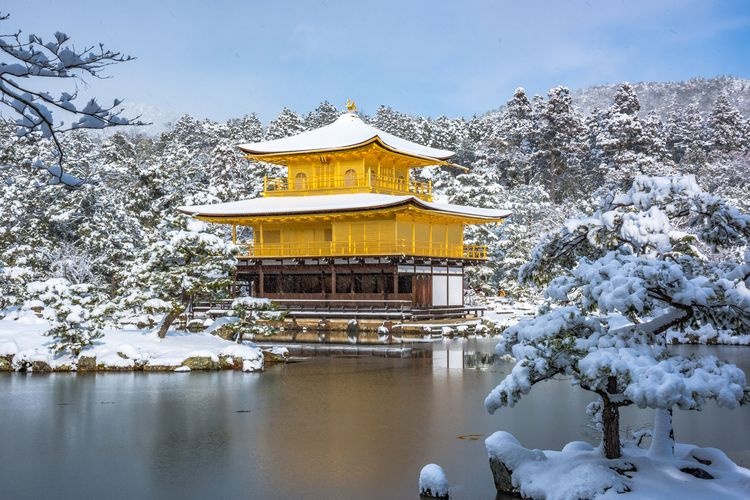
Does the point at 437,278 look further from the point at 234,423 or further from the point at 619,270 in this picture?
the point at 619,270

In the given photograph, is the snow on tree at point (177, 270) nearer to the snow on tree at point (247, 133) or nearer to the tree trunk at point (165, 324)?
the tree trunk at point (165, 324)

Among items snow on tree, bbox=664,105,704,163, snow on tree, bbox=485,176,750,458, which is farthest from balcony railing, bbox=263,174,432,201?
snow on tree, bbox=664,105,704,163

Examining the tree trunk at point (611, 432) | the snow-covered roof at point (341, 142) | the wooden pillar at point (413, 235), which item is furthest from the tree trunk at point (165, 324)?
the snow-covered roof at point (341, 142)

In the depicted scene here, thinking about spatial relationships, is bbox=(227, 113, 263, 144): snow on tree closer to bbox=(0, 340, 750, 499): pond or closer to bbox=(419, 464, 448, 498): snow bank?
bbox=(0, 340, 750, 499): pond

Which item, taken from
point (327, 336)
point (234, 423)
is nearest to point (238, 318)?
point (327, 336)

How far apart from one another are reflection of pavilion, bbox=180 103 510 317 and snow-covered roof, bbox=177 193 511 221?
0.06 m

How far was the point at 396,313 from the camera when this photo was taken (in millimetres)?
32625

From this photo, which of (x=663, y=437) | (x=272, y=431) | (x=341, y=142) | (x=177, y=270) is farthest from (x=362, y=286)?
(x=663, y=437)

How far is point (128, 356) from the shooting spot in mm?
20812

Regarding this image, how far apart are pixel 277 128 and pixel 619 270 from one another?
200 feet

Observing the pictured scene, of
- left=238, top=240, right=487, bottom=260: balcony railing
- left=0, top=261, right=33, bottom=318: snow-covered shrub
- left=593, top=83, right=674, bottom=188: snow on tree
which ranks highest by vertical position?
left=593, top=83, right=674, bottom=188: snow on tree

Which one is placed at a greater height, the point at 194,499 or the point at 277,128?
the point at 277,128

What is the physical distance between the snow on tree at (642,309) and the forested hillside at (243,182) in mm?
15509

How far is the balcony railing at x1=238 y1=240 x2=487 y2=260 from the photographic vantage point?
34.2 meters
